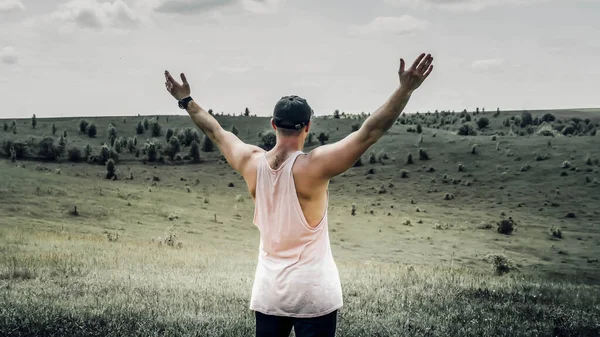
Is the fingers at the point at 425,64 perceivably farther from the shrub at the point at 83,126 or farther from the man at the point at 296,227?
the shrub at the point at 83,126

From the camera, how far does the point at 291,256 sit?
13.2ft

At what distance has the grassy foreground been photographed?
9.19 metres

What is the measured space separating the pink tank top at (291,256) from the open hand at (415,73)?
32.6 inches

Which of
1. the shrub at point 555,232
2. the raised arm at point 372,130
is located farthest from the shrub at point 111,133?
the raised arm at point 372,130

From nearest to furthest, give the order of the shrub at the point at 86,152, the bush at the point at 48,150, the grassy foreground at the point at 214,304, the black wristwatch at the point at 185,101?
the black wristwatch at the point at 185,101 < the grassy foreground at the point at 214,304 < the bush at the point at 48,150 < the shrub at the point at 86,152

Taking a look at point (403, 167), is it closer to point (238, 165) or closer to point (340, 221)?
point (340, 221)

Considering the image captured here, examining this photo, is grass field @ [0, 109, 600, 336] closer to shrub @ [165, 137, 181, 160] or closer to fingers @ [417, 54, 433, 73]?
shrub @ [165, 137, 181, 160]

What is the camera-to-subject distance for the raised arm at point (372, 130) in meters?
3.67

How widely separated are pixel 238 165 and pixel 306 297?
1085mm

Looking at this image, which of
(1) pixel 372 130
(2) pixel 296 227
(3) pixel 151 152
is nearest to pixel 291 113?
(1) pixel 372 130

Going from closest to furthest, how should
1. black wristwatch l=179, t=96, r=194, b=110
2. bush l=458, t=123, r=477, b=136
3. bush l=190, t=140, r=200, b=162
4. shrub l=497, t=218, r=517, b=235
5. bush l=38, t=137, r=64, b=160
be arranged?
1. black wristwatch l=179, t=96, r=194, b=110
2. shrub l=497, t=218, r=517, b=235
3. bush l=38, t=137, r=64, b=160
4. bush l=190, t=140, r=200, b=162
5. bush l=458, t=123, r=477, b=136

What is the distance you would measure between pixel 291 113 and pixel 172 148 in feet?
312

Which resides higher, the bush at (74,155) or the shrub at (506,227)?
the bush at (74,155)

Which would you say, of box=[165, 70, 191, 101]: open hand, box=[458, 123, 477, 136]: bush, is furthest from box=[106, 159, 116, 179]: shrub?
box=[165, 70, 191, 101]: open hand
